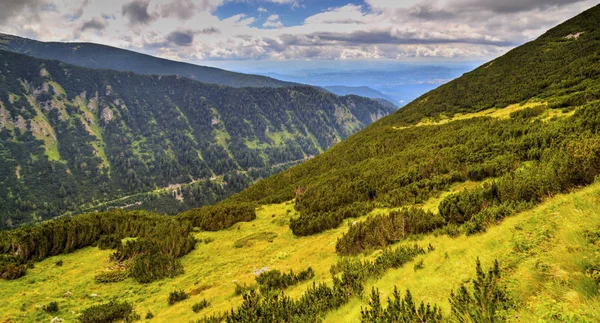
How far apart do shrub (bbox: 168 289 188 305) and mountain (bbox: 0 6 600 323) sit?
49 millimetres

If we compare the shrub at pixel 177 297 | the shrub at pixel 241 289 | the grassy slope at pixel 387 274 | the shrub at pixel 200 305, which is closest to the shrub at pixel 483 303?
the grassy slope at pixel 387 274

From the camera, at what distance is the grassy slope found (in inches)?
218

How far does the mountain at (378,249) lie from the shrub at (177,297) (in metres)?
0.05

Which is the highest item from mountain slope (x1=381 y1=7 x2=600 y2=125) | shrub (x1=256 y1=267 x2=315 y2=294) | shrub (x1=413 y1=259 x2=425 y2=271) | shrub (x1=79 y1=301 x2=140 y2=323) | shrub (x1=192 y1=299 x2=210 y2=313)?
mountain slope (x1=381 y1=7 x2=600 y2=125)

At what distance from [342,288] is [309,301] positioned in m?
1.21

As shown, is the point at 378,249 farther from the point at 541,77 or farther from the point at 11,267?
the point at 541,77

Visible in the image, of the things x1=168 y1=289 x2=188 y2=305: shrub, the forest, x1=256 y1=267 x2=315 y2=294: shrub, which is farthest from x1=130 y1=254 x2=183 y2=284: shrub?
x1=256 y1=267 x2=315 y2=294: shrub

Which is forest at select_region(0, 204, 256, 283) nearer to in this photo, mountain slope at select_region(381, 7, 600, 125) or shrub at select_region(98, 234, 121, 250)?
shrub at select_region(98, 234, 121, 250)

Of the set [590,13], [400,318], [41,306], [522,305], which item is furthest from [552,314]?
[590,13]

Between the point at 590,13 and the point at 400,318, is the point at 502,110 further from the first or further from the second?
the point at 590,13

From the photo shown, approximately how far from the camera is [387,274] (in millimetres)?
9961

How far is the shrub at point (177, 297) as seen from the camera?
13913 millimetres

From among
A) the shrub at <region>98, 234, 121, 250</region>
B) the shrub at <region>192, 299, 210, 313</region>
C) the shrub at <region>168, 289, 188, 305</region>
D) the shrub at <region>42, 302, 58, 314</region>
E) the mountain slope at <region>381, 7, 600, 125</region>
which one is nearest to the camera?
the shrub at <region>192, 299, 210, 313</region>

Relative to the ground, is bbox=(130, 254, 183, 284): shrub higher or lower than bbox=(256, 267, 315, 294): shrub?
lower
